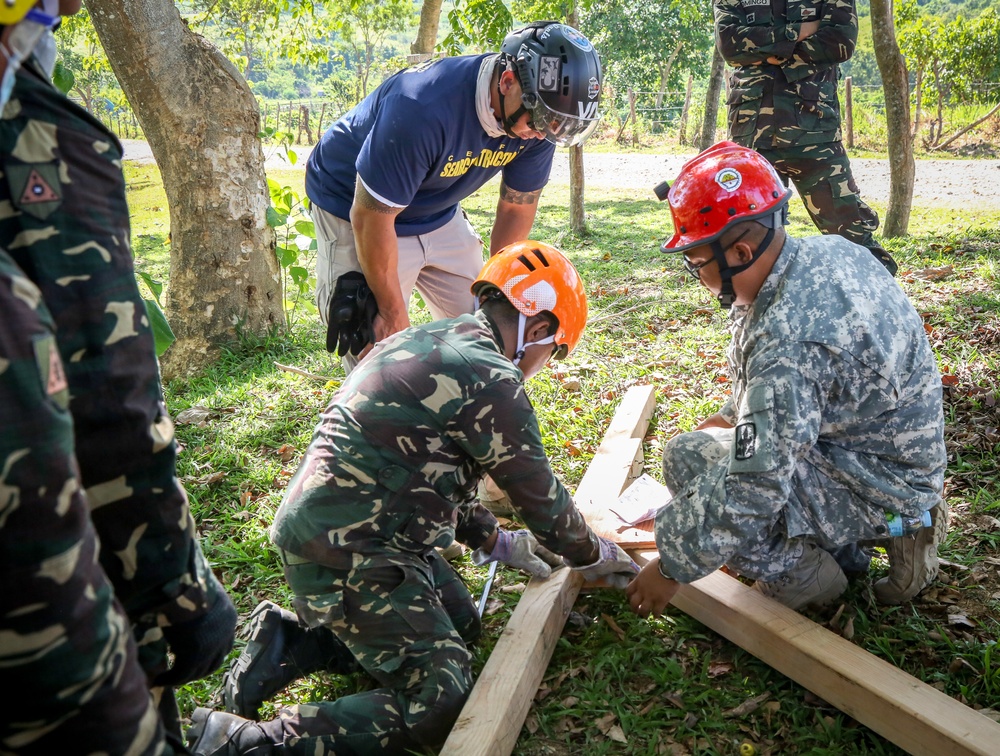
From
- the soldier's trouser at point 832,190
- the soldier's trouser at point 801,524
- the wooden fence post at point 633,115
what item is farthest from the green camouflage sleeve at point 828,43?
the wooden fence post at point 633,115

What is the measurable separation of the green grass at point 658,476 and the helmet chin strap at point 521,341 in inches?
43.5

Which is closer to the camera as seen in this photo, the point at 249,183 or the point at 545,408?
the point at 545,408

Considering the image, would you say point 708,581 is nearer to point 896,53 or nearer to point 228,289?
point 228,289

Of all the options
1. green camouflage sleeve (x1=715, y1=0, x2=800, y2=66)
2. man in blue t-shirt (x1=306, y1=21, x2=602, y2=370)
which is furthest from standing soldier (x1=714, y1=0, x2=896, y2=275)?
man in blue t-shirt (x1=306, y1=21, x2=602, y2=370)

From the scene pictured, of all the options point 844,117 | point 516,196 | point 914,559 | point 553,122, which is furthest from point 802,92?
point 844,117

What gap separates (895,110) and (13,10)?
314 inches

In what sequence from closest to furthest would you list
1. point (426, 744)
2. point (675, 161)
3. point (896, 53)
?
point (426, 744), point (896, 53), point (675, 161)

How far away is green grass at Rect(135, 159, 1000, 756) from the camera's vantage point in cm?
267

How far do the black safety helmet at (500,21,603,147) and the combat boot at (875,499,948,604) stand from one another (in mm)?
2144

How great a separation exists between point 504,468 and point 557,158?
20.5 metres

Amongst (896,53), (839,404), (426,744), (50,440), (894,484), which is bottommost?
(426,744)

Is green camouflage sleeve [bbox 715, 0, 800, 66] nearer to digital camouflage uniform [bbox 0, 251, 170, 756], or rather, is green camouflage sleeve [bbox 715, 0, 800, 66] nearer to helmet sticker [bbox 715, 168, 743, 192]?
helmet sticker [bbox 715, 168, 743, 192]

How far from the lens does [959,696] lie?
103 inches

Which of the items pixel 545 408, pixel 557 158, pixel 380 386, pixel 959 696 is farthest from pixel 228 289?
pixel 557 158
